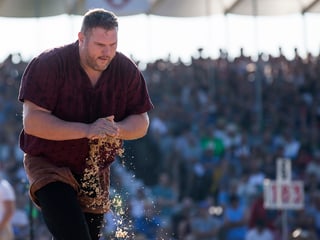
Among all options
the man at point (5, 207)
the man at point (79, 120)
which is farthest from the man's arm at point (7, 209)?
the man at point (79, 120)

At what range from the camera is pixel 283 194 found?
1475 cm

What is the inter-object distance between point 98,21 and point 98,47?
0.49 feet

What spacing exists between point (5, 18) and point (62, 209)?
498 inches

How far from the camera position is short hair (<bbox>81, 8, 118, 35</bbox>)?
5.47 meters

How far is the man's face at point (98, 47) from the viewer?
17.9 ft

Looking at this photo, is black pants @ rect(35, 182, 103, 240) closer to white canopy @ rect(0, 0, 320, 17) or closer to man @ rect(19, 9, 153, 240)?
man @ rect(19, 9, 153, 240)

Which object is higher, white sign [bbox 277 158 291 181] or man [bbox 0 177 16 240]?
man [bbox 0 177 16 240]

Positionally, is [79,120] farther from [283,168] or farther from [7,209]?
[283,168]

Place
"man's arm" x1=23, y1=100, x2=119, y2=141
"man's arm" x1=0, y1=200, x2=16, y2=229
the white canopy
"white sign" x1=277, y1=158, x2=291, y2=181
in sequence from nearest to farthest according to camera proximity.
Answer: "man's arm" x1=23, y1=100, x2=119, y2=141 → "man's arm" x1=0, y1=200, x2=16, y2=229 → "white sign" x1=277, y1=158, x2=291, y2=181 → the white canopy

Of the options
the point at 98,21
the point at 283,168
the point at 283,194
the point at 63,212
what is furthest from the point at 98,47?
the point at 283,194

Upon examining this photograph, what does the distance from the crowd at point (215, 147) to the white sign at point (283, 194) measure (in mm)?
408

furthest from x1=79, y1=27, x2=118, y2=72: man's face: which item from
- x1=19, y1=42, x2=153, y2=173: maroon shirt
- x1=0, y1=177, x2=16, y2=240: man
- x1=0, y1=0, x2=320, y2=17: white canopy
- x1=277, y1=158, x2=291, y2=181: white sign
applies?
x1=0, y1=0, x2=320, y2=17: white canopy

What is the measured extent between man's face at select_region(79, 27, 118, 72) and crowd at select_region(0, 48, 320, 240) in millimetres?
7097

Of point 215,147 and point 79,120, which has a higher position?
point 79,120
